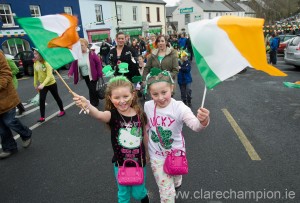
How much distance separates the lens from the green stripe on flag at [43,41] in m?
2.17

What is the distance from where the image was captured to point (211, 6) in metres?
52.8

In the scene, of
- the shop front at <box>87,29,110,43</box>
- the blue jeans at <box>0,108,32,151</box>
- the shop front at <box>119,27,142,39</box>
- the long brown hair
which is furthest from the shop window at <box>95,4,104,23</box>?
the long brown hair

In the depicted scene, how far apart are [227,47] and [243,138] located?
2896 millimetres

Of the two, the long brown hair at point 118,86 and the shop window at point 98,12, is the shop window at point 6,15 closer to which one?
the shop window at point 98,12

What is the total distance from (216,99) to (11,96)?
5259 millimetres

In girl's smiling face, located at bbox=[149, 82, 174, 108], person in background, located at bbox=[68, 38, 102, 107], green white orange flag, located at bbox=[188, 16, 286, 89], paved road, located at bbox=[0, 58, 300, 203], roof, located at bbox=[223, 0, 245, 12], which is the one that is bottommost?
paved road, located at bbox=[0, 58, 300, 203]

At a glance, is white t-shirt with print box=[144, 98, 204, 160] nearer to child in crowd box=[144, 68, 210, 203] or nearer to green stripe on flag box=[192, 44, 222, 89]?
child in crowd box=[144, 68, 210, 203]

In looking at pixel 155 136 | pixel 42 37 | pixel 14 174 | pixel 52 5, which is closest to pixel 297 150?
pixel 155 136

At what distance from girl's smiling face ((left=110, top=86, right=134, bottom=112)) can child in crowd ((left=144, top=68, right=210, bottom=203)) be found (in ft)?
0.74

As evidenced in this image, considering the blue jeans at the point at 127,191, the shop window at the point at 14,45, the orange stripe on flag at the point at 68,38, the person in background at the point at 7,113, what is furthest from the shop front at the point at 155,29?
the blue jeans at the point at 127,191

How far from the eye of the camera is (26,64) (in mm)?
14297

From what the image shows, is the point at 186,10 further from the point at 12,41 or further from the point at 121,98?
the point at 121,98

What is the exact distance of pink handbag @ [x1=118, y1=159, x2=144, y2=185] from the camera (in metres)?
2.15

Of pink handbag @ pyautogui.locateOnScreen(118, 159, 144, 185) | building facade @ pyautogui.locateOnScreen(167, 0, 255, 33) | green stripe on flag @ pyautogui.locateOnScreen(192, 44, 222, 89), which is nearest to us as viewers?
green stripe on flag @ pyautogui.locateOnScreen(192, 44, 222, 89)
